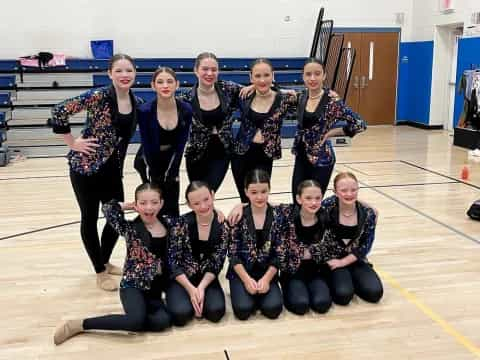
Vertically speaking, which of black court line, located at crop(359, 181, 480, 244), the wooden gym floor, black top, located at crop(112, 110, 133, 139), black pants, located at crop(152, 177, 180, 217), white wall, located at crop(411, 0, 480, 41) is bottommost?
the wooden gym floor

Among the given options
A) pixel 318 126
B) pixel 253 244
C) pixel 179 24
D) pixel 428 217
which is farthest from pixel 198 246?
pixel 179 24

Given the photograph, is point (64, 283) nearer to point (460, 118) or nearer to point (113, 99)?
point (113, 99)

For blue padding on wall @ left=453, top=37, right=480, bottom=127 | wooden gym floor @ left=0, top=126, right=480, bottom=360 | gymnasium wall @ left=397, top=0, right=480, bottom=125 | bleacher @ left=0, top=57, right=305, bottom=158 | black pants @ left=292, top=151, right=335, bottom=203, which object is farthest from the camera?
gymnasium wall @ left=397, top=0, right=480, bottom=125

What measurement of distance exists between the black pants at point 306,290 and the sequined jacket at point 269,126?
77cm

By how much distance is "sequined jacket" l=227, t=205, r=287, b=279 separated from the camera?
3092 millimetres

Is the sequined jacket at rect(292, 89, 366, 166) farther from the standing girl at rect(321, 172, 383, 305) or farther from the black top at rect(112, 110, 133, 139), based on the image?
the black top at rect(112, 110, 133, 139)

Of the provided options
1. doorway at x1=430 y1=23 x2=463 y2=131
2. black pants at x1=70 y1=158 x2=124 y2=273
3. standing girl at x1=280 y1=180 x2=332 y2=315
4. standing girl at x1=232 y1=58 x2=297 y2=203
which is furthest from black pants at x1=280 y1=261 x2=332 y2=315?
doorway at x1=430 y1=23 x2=463 y2=131

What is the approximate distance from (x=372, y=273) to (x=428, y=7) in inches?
375

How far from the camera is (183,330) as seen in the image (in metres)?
2.87

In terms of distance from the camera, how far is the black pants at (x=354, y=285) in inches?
123

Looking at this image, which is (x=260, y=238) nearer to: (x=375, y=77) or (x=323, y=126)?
(x=323, y=126)

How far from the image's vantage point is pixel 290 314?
3051 millimetres

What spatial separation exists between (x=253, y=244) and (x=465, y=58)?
848 cm

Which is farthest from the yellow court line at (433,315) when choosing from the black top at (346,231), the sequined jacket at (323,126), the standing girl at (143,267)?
the standing girl at (143,267)
